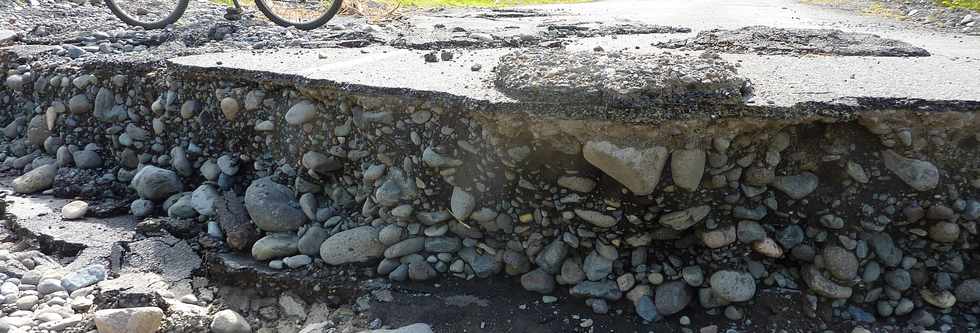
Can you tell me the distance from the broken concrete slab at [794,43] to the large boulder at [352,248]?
6.45 feet

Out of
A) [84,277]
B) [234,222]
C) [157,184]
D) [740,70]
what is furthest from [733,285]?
[157,184]

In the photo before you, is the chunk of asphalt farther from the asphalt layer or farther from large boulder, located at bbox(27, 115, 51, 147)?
large boulder, located at bbox(27, 115, 51, 147)

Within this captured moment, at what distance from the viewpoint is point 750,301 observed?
225 centimetres

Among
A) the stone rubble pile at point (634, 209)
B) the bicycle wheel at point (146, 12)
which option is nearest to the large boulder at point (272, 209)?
the stone rubble pile at point (634, 209)

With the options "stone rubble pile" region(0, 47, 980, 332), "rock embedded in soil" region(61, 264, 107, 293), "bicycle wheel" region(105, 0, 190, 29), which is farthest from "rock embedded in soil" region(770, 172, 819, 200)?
"bicycle wheel" region(105, 0, 190, 29)

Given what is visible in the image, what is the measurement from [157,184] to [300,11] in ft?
7.41

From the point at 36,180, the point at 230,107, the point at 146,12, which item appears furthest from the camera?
the point at 146,12

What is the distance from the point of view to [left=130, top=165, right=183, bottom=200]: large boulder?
122 inches

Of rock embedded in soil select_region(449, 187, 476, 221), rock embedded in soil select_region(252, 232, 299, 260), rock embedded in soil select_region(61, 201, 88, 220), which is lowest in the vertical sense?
rock embedded in soil select_region(61, 201, 88, 220)

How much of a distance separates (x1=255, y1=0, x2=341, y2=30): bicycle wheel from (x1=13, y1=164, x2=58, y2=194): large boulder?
183 cm

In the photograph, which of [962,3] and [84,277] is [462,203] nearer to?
[84,277]

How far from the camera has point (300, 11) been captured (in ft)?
16.4

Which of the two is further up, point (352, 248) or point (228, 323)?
point (352, 248)

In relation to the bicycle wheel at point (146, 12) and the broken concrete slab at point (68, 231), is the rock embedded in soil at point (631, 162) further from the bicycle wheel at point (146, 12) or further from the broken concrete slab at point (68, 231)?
the bicycle wheel at point (146, 12)
